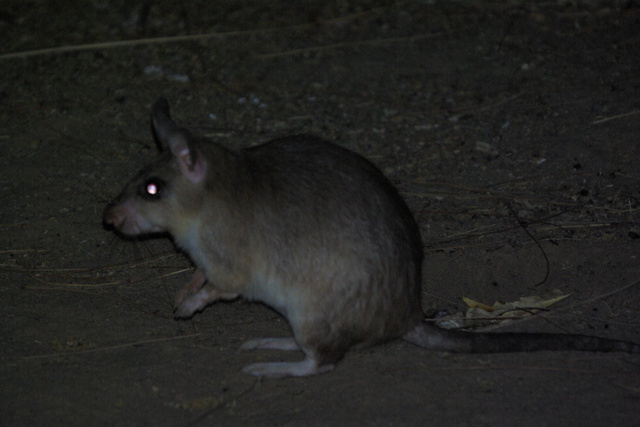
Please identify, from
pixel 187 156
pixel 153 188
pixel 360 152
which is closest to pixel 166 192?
pixel 153 188

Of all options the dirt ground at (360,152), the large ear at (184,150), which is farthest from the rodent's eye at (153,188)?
the dirt ground at (360,152)

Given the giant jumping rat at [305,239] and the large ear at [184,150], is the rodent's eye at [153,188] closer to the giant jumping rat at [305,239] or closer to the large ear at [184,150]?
the giant jumping rat at [305,239]

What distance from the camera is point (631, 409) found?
3844 mm

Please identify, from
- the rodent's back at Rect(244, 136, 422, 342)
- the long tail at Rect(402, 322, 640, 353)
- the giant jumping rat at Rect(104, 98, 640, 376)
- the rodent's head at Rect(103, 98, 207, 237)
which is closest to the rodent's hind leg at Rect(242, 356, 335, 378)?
the giant jumping rat at Rect(104, 98, 640, 376)

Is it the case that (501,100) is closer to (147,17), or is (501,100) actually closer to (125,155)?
(125,155)

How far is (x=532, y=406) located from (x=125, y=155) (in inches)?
161

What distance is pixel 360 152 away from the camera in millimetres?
6797

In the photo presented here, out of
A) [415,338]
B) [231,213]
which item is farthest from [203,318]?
[415,338]

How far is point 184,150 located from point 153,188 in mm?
346

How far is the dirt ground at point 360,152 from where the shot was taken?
411 cm

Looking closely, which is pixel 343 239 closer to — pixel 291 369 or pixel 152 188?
pixel 291 369

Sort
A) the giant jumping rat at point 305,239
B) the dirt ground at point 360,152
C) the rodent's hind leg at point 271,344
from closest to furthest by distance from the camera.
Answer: the dirt ground at point 360,152 < the giant jumping rat at point 305,239 < the rodent's hind leg at point 271,344

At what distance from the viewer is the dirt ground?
4113 mm

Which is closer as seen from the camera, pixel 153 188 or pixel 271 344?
pixel 153 188
